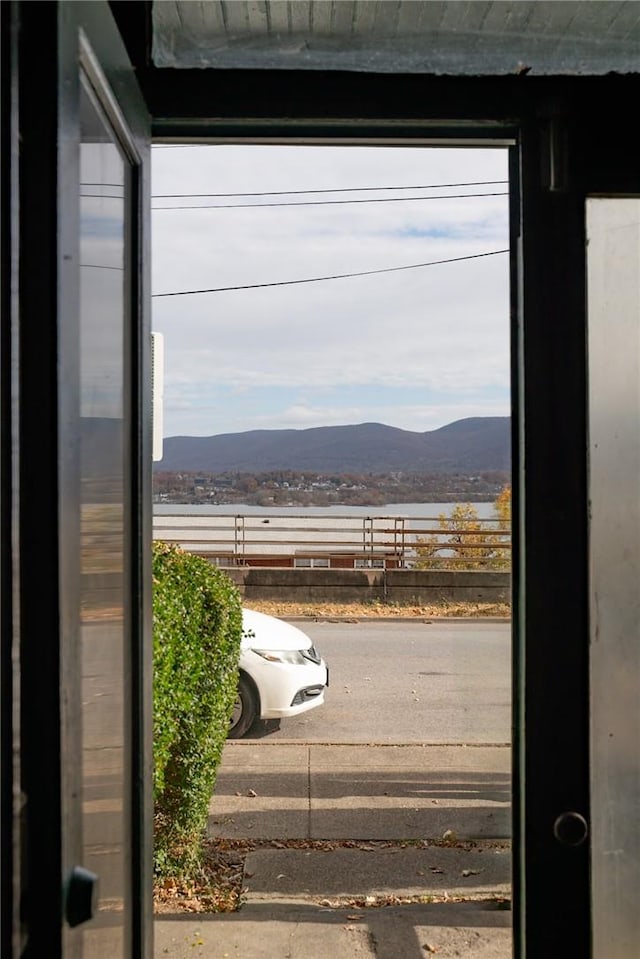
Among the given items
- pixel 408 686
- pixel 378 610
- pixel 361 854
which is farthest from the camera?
pixel 378 610

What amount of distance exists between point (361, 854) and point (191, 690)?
1244 millimetres

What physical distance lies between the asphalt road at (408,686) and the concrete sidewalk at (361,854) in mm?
239

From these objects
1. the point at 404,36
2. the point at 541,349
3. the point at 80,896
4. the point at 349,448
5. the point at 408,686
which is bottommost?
the point at 408,686

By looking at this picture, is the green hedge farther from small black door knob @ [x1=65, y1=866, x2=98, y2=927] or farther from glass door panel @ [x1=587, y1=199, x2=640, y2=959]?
small black door knob @ [x1=65, y1=866, x2=98, y2=927]

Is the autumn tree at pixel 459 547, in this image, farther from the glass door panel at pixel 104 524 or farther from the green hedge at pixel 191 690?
the glass door panel at pixel 104 524

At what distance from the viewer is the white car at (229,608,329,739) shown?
15.3 ft

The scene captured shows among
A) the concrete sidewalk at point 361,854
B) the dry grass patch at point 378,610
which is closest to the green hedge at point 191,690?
the concrete sidewalk at point 361,854

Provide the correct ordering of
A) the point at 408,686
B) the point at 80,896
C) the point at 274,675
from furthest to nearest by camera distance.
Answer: the point at 408,686, the point at 274,675, the point at 80,896

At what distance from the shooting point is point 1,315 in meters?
0.63

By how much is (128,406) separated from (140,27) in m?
0.55

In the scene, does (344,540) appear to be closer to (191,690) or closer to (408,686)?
(408,686)

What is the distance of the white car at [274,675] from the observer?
4648 millimetres

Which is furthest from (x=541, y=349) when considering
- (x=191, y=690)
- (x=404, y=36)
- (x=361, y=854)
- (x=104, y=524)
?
(x=361, y=854)

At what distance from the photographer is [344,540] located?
32.6ft
